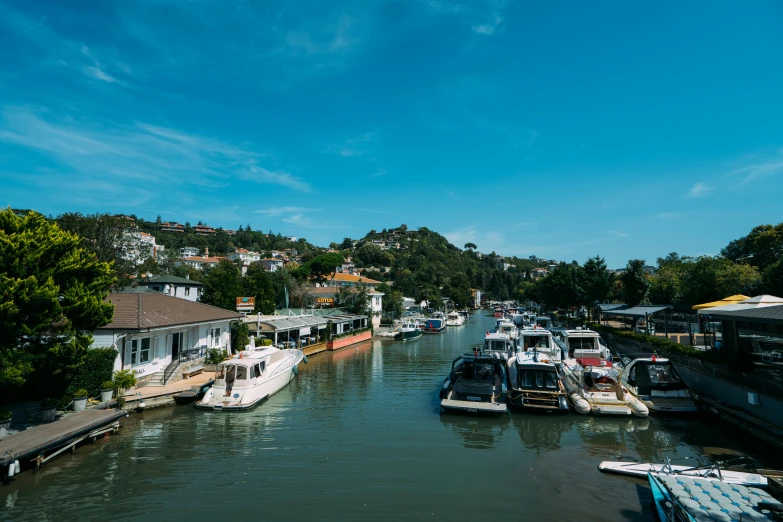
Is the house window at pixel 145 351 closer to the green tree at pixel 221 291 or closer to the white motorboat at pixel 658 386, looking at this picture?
the green tree at pixel 221 291

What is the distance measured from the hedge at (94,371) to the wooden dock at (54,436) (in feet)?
7.44

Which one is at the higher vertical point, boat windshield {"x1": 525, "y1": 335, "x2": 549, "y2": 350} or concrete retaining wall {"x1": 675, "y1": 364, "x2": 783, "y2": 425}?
boat windshield {"x1": 525, "y1": 335, "x2": 549, "y2": 350}

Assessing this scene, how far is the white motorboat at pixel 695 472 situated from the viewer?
32.8 feet

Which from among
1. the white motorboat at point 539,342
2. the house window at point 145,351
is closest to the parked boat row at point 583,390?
the white motorboat at point 539,342

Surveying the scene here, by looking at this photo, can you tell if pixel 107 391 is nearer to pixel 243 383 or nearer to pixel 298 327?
pixel 243 383

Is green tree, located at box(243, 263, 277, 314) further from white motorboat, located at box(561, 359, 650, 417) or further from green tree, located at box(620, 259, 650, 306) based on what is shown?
green tree, located at box(620, 259, 650, 306)

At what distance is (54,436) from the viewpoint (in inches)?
468

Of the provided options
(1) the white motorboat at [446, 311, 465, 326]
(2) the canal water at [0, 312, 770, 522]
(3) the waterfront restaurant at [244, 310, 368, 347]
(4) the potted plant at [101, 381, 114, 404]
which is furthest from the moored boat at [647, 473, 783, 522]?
(1) the white motorboat at [446, 311, 465, 326]

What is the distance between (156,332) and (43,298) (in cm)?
1018

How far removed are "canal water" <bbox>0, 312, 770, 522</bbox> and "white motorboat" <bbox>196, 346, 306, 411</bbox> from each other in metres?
0.63

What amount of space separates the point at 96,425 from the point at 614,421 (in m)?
19.2

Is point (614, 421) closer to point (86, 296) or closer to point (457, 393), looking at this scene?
point (457, 393)

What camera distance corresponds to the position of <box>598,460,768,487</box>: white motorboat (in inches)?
393

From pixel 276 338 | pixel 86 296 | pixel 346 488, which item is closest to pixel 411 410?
pixel 346 488
